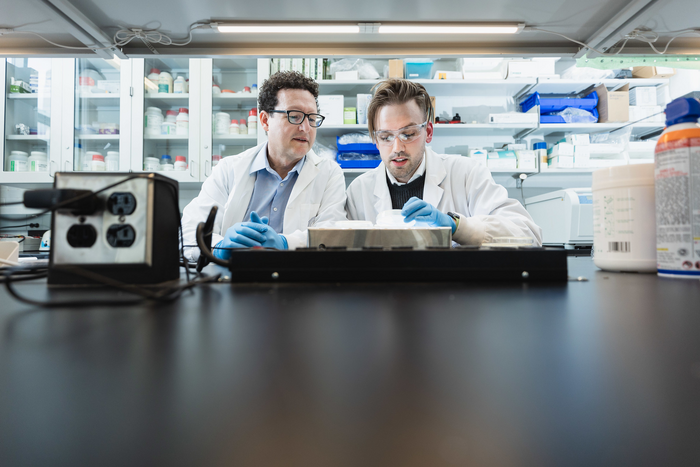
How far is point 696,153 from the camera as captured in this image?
471 millimetres

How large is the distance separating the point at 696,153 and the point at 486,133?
2.49 m

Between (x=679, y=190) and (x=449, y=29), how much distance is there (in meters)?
0.73

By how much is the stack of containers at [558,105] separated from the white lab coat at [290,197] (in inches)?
60.7

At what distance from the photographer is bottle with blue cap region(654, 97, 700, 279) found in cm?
48

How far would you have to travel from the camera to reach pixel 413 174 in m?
1.82

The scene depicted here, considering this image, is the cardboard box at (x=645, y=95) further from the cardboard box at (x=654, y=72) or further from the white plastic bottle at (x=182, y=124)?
the white plastic bottle at (x=182, y=124)

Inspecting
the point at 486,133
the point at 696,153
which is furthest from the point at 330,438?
the point at 486,133

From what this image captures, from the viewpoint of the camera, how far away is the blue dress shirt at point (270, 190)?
6.04ft

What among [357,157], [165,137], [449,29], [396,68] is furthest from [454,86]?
[165,137]

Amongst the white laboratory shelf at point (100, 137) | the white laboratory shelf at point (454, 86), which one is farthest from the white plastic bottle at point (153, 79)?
the white laboratory shelf at point (454, 86)

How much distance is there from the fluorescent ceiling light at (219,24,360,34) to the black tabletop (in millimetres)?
955

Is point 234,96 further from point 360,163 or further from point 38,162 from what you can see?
point 38,162

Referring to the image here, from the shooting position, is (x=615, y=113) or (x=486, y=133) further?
(x=486, y=133)

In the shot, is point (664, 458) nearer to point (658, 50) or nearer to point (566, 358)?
point (566, 358)
